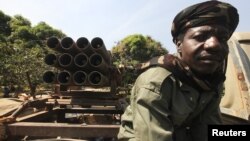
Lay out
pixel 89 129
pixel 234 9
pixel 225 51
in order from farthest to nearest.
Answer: pixel 89 129 → pixel 234 9 → pixel 225 51

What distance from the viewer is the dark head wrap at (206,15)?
6.75ft

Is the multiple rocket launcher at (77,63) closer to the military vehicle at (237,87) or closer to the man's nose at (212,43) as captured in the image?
the military vehicle at (237,87)

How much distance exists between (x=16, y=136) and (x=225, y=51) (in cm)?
208

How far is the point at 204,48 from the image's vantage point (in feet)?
6.48

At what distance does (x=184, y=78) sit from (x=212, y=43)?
0.25 metres

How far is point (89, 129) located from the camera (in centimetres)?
314

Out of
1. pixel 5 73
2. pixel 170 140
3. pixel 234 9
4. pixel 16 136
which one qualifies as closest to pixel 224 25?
pixel 234 9

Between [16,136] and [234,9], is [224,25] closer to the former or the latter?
[234,9]

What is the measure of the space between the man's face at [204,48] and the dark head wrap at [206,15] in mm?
38

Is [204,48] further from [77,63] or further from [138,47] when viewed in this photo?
[138,47]

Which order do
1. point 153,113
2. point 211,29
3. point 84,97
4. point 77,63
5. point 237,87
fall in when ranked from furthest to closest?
point 84,97, point 77,63, point 237,87, point 211,29, point 153,113

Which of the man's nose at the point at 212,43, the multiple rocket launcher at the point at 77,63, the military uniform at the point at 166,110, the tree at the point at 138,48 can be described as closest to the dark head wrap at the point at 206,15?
the man's nose at the point at 212,43

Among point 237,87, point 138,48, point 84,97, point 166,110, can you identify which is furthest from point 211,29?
point 138,48

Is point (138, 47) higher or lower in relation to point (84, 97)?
higher
